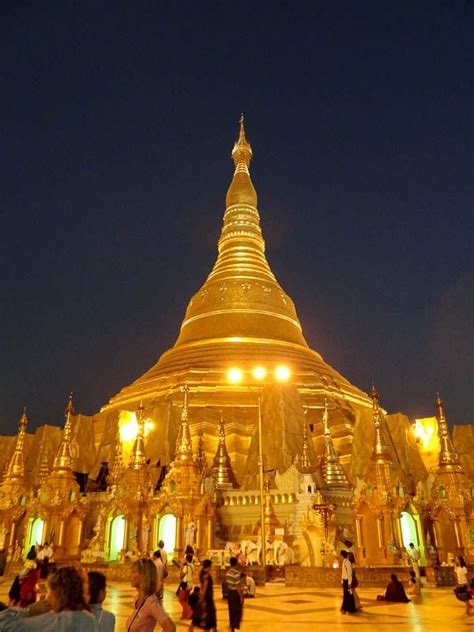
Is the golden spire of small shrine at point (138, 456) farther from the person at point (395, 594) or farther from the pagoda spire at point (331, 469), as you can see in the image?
the person at point (395, 594)

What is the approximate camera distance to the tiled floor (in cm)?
843

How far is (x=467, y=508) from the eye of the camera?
66.9ft

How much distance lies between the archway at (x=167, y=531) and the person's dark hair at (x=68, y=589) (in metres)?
18.2

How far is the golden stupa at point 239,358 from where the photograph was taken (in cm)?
2992

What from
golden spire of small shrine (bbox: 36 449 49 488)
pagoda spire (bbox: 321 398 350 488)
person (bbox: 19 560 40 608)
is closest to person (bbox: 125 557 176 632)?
person (bbox: 19 560 40 608)

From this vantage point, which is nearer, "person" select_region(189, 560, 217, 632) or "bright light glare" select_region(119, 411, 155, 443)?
"person" select_region(189, 560, 217, 632)

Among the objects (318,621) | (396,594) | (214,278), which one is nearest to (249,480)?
(396,594)

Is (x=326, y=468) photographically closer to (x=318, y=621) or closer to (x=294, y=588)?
(x=294, y=588)

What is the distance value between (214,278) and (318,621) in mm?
34001

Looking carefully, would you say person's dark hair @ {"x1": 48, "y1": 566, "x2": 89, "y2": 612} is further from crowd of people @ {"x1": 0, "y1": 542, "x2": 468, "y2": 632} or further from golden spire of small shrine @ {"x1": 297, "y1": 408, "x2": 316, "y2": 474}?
golden spire of small shrine @ {"x1": 297, "y1": 408, "x2": 316, "y2": 474}

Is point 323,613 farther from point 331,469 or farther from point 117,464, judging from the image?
point 117,464

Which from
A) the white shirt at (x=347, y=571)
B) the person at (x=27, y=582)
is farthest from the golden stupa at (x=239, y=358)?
the person at (x=27, y=582)

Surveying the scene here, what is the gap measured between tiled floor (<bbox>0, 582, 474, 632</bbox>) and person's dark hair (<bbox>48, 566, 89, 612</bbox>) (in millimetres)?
5794

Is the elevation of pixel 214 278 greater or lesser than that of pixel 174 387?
greater
